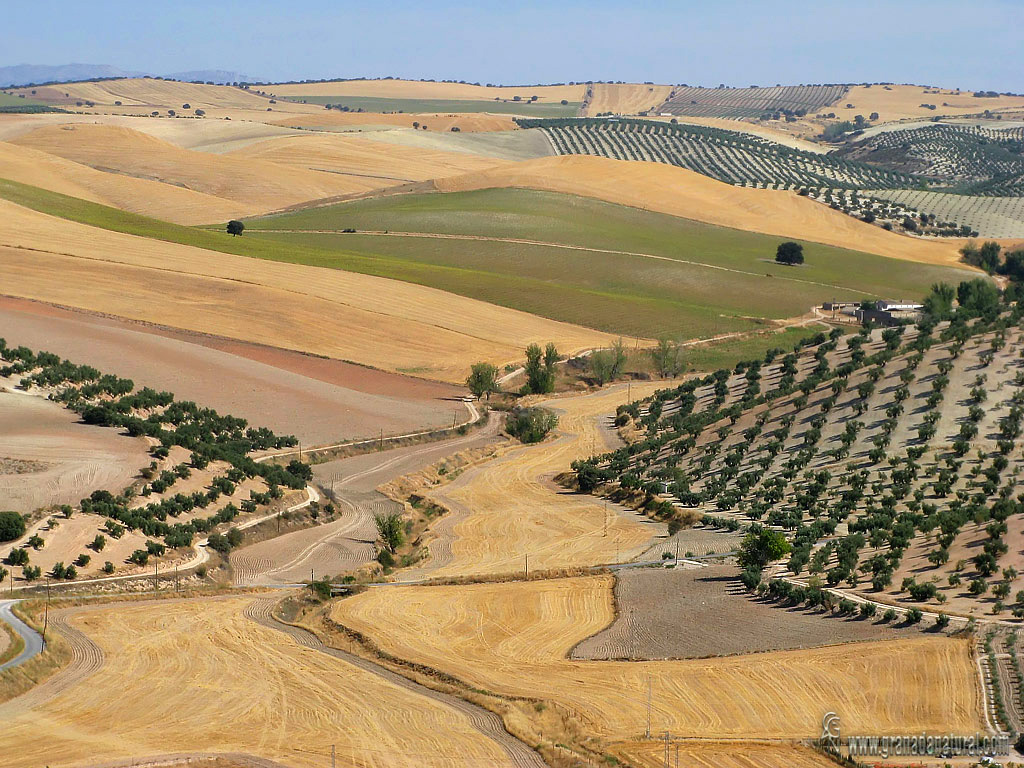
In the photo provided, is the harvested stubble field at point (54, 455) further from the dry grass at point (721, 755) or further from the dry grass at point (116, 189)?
the dry grass at point (116, 189)

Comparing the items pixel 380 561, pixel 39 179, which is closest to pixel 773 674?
pixel 380 561

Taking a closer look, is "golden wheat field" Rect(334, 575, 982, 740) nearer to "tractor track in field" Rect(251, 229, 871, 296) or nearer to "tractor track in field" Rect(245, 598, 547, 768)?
"tractor track in field" Rect(245, 598, 547, 768)

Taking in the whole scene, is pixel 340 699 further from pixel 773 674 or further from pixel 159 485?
pixel 159 485

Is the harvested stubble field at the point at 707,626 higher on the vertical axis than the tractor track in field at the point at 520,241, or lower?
lower

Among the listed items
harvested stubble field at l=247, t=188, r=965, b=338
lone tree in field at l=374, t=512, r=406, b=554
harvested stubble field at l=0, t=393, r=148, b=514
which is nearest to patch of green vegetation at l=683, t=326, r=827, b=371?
harvested stubble field at l=247, t=188, r=965, b=338

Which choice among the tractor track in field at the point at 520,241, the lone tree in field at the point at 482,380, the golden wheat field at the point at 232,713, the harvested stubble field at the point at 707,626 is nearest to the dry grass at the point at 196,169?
the tractor track in field at the point at 520,241

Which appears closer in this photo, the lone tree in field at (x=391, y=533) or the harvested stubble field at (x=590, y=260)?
the lone tree in field at (x=391, y=533)

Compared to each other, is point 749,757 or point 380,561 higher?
point 749,757
